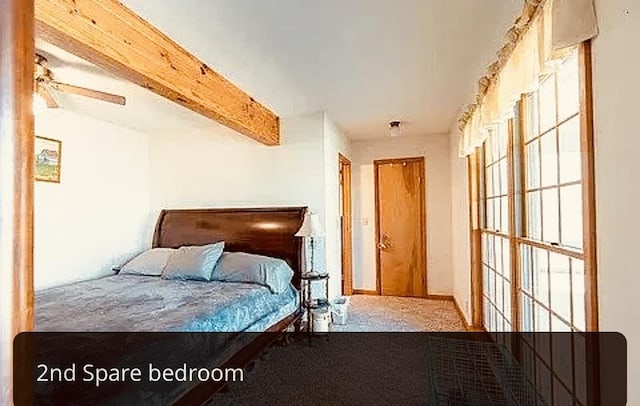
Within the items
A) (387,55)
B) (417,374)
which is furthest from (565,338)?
(387,55)

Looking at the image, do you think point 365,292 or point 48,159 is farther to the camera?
point 365,292

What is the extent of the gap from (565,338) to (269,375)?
2.01 meters

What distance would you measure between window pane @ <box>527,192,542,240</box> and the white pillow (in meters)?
3.20

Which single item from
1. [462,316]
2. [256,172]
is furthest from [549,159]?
[256,172]

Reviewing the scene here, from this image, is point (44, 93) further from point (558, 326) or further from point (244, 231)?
point (558, 326)

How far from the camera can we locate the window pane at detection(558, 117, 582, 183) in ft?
5.28

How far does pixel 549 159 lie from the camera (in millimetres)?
1975

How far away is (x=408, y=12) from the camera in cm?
214

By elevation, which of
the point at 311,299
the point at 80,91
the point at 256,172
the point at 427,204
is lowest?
the point at 311,299

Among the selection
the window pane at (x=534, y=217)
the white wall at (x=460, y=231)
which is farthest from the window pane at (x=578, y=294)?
the white wall at (x=460, y=231)

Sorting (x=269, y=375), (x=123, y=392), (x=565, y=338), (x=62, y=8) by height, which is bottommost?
(x=269, y=375)

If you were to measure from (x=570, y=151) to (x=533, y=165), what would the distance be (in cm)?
58

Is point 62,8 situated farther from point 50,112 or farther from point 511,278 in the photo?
point 511,278

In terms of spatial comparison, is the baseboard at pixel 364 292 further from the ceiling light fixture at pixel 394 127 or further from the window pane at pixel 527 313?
the window pane at pixel 527 313
